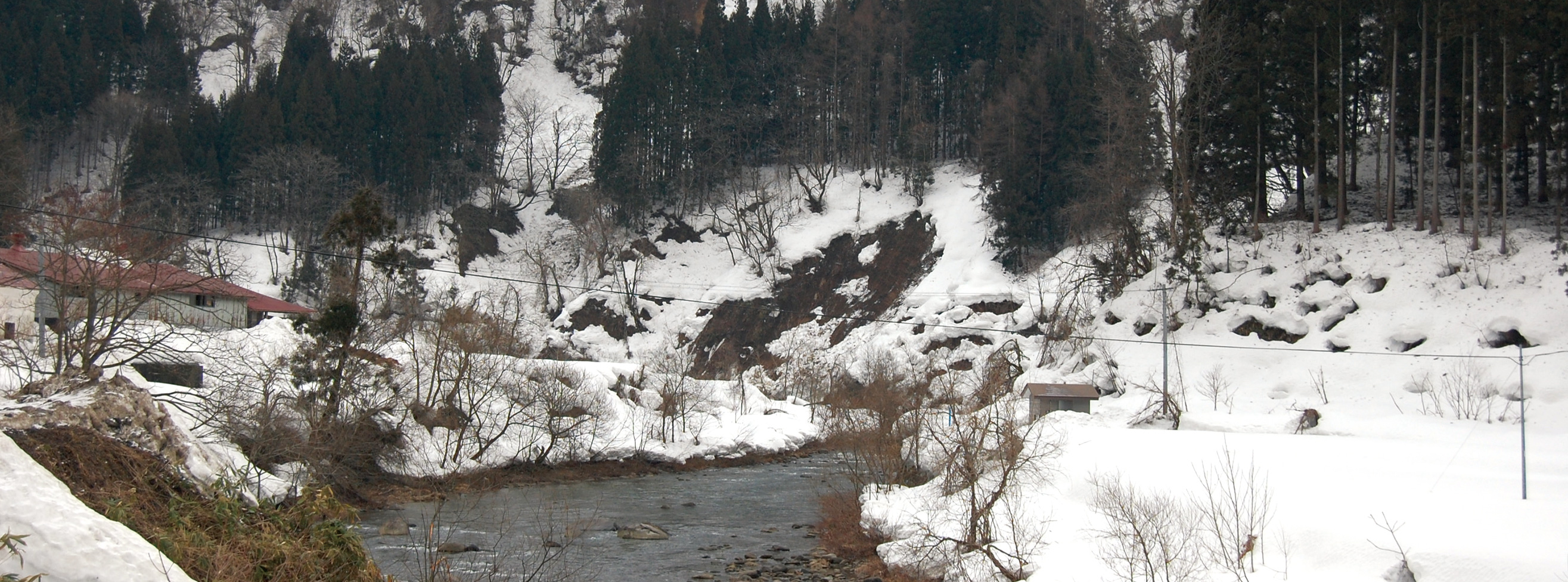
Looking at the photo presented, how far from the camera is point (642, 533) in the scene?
23.1m

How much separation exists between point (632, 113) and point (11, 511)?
60777 mm

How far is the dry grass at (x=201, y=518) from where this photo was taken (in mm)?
9062

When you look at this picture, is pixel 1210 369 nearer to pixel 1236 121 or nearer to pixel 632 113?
pixel 1236 121

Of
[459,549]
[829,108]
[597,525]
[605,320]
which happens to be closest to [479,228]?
[605,320]

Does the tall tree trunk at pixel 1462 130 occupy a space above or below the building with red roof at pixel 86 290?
above

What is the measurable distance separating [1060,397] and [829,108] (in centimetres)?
4174

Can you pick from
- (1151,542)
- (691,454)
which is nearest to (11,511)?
(1151,542)

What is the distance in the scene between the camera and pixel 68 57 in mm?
73250

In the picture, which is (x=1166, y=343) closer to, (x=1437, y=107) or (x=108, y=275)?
(x=1437, y=107)

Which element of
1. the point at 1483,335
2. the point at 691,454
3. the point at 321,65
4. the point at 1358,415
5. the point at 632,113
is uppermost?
the point at 321,65

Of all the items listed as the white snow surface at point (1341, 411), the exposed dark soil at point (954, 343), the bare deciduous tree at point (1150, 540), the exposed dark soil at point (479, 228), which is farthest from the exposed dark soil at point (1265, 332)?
the exposed dark soil at point (479, 228)

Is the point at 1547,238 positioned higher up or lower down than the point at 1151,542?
higher up

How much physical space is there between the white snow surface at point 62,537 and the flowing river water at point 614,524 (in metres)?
4.97

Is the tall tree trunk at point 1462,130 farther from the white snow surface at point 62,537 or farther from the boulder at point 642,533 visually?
the white snow surface at point 62,537
